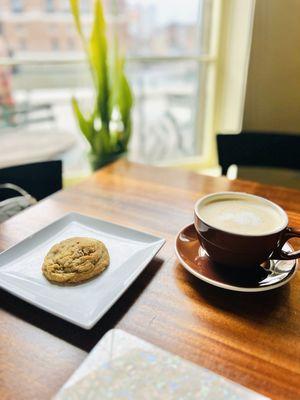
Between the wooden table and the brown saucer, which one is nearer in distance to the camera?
the wooden table

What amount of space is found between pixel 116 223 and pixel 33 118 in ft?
5.86

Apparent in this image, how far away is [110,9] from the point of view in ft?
6.95

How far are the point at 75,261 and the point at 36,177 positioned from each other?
573 millimetres

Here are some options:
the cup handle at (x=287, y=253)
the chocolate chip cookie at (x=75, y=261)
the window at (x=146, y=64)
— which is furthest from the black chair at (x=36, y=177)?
the window at (x=146, y=64)

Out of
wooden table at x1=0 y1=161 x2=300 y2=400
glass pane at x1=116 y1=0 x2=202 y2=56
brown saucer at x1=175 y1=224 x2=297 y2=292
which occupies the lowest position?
wooden table at x1=0 y1=161 x2=300 y2=400

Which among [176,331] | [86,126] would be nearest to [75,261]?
[176,331]

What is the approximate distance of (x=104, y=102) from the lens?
5.62 ft

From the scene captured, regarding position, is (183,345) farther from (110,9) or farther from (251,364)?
(110,9)

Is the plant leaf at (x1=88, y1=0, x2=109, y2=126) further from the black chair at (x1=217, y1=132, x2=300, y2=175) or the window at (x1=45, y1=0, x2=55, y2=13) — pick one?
the black chair at (x1=217, y1=132, x2=300, y2=175)

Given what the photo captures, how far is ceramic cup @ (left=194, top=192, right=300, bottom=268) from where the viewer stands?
0.47 meters

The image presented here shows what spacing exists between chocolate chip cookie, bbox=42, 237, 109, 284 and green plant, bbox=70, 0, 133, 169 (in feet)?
3.84

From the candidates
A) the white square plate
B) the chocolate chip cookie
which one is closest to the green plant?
the white square plate

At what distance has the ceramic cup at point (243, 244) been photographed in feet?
1.55

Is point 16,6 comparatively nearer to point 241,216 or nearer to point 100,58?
point 100,58
